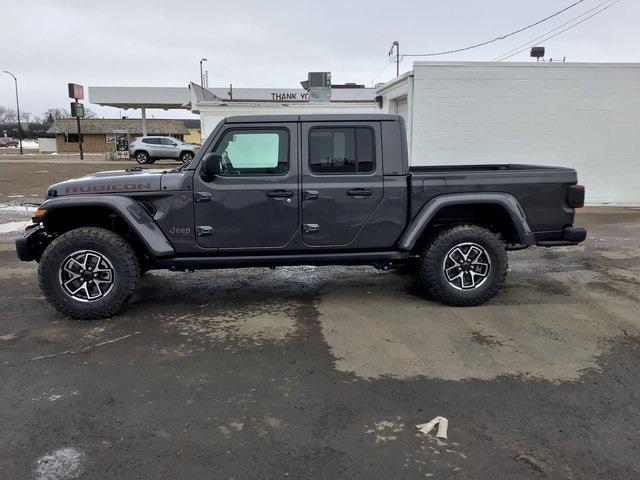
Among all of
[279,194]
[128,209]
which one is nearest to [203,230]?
[128,209]

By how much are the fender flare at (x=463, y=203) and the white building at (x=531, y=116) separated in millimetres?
7242

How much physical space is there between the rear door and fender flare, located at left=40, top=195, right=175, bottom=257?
1.43 metres

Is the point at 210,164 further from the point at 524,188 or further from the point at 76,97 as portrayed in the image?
the point at 76,97

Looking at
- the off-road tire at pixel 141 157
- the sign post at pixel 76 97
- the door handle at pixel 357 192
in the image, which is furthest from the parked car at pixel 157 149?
the door handle at pixel 357 192

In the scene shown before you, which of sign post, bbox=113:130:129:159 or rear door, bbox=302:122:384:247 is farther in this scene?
sign post, bbox=113:130:129:159

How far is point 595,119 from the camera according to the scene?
12.2 metres

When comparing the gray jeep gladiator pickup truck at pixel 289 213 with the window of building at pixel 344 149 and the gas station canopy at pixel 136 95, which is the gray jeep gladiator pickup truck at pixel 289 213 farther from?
the gas station canopy at pixel 136 95

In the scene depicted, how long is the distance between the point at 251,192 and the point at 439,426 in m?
2.80

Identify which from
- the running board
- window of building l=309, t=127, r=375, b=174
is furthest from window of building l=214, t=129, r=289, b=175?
the running board

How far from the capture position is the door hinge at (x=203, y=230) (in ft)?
16.3

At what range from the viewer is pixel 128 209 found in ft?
15.7

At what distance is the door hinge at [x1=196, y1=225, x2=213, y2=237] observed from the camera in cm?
496

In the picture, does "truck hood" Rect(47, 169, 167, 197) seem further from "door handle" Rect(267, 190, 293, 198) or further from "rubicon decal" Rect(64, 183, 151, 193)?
"door handle" Rect(267, 190, 293, 198)

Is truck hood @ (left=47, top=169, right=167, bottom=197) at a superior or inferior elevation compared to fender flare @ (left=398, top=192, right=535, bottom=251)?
superior
